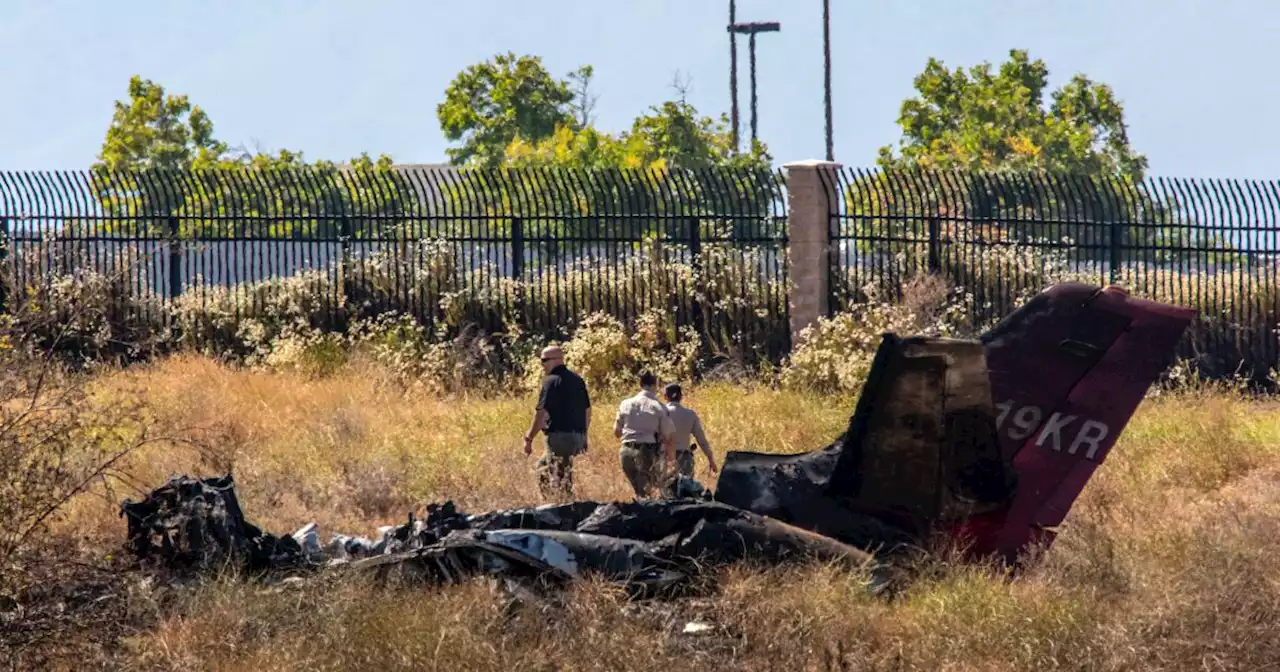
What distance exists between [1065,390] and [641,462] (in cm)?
442

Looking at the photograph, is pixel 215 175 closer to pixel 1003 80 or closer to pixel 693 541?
pixel 693 541

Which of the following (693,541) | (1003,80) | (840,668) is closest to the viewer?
A: (840,668)

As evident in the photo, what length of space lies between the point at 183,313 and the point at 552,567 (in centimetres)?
1463

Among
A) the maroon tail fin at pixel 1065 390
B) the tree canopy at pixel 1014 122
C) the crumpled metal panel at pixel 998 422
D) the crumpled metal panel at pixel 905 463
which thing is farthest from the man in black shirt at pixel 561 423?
the tree canopy at pixel 1014 122

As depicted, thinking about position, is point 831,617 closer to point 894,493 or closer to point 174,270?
point 894,493

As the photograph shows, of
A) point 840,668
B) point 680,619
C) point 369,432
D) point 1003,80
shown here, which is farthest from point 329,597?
point 1003,80

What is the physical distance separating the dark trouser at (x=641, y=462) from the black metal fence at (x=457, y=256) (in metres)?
7.70

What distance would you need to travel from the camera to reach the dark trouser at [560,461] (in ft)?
45.7

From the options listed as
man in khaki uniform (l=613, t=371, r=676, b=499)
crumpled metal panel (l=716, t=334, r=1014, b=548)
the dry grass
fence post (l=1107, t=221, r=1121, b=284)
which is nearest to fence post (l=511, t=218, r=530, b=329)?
fence post (l=1107, t=221, r=1121, b=284)

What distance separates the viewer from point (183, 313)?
23031mm

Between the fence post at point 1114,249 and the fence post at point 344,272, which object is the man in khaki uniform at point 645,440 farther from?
the fence post at point 344,272

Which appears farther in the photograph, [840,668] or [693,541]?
[693,541]

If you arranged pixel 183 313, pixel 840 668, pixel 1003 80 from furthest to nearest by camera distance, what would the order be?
1. pixel 1003 80
2. pixel 183 313
3. pixel 840 668

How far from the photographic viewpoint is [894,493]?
10016 mm
